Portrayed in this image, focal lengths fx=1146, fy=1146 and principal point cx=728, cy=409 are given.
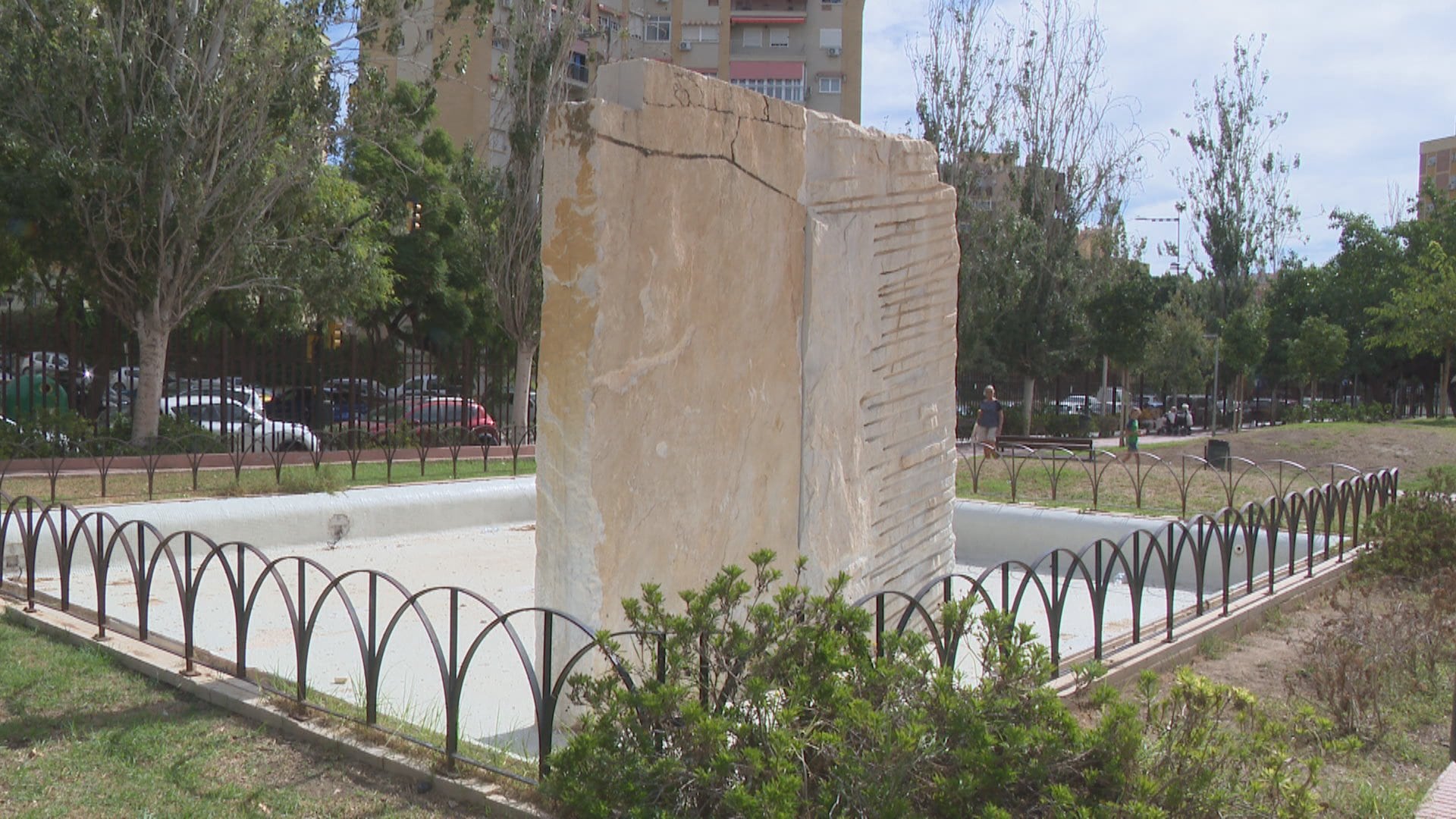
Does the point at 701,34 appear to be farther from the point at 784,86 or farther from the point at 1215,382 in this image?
the point at 1215,382

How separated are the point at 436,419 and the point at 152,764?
1736 centimetres

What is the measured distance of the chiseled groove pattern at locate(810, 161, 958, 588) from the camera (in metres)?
5.89

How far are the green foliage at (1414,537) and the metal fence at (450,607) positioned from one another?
0.33 meters

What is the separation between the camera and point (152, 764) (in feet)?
13.3

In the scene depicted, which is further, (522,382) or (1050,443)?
(522,382)

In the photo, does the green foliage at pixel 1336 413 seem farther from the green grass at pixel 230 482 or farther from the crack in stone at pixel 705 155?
the crack in stone at pixel 705 155

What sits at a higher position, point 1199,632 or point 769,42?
point 769,42

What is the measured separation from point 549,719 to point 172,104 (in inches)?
505

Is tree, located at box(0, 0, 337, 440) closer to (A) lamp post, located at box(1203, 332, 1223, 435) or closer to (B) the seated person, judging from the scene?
(A) lamp post, located at box(1203, 332, 1223, 435)

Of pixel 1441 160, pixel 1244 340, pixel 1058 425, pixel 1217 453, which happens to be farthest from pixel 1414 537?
pixel 1441 160

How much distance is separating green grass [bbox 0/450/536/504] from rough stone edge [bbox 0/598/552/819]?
382 cm

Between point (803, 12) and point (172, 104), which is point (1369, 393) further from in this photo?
point (172, 104)

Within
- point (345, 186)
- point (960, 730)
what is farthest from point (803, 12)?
point (960, 730)

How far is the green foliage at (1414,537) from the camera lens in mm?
8281
